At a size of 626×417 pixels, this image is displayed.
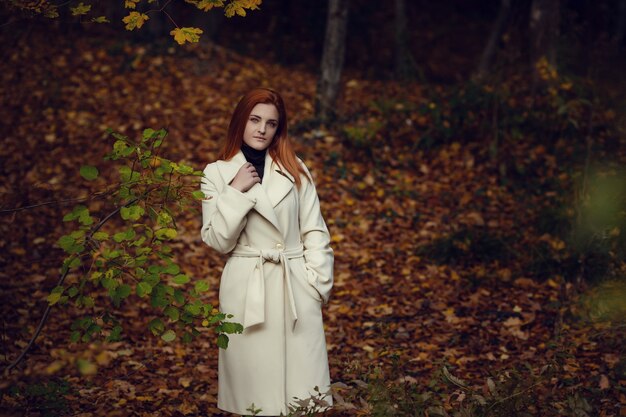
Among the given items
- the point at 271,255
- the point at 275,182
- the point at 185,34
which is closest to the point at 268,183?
the point at 275,182

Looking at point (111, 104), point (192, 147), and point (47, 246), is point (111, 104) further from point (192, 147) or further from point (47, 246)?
point (47, 246)

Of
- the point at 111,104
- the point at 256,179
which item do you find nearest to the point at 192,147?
the point at 111,104

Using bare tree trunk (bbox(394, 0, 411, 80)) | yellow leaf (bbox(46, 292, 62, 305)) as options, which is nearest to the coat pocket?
yellow leaf (bbox(46, 292, 62, 305))

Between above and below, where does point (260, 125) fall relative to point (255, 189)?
above

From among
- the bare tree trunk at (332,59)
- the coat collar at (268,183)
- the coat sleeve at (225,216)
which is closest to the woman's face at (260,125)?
the coat collar at (268,183)

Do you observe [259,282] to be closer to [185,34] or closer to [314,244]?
[314,244]

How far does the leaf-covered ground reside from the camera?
220 inches

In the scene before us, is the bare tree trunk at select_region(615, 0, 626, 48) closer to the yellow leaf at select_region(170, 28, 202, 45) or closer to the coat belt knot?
the coat belt knot

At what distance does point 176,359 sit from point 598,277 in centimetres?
402

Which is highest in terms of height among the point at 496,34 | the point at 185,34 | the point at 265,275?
the point at 496,34

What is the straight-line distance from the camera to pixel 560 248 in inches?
283

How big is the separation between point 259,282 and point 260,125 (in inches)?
33.6

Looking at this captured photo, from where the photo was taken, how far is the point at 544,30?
10297 millimetres

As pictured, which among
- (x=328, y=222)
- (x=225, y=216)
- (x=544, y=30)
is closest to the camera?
(x=225, y=216)
